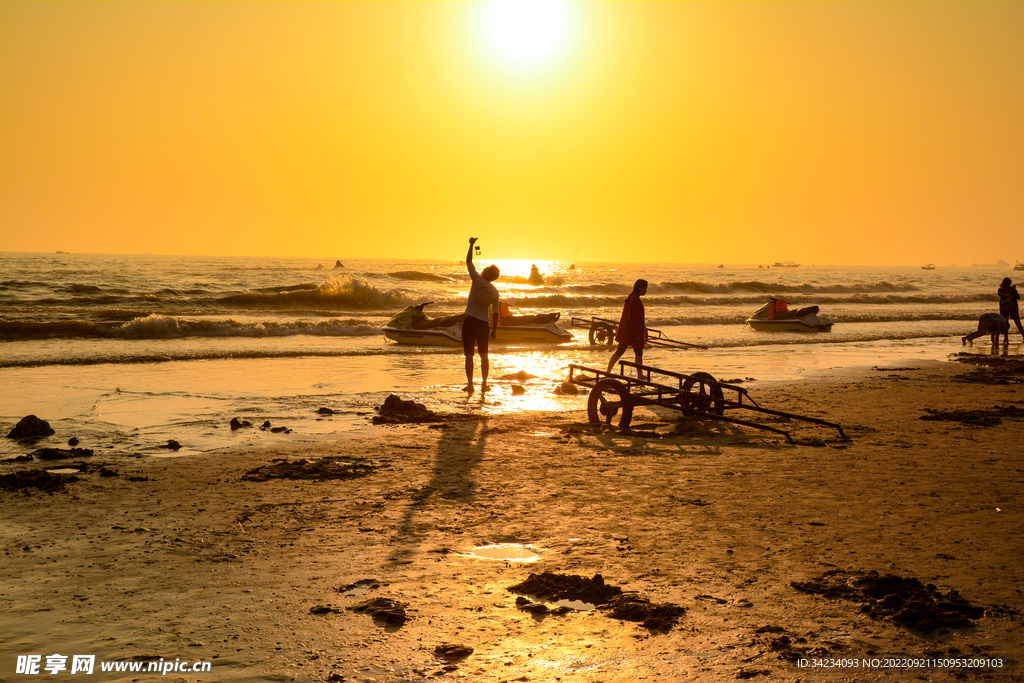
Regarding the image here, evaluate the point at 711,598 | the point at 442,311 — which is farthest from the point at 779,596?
the point at 442,311

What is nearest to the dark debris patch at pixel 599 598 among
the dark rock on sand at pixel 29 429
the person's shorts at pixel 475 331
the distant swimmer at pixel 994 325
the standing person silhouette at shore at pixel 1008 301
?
the dark rock on sand at pixel 29 429

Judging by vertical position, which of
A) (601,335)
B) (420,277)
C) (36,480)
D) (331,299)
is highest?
(420,277)

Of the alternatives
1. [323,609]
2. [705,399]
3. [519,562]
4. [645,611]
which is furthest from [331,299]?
[645,611]

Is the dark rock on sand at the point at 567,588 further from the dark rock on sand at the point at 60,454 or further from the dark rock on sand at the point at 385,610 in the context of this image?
the dark rock on sand at the point at 60,454

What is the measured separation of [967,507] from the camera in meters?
6.31

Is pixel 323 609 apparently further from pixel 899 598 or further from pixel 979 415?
pixel 979 415

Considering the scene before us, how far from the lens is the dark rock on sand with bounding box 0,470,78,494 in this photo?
22.8 feet

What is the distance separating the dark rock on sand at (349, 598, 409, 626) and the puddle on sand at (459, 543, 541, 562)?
0.92 metres

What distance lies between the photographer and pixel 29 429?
9453 mm

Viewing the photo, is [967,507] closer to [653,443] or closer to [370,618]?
[653,443]

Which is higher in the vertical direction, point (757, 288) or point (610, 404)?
point (757, 288)

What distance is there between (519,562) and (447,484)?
2181mm

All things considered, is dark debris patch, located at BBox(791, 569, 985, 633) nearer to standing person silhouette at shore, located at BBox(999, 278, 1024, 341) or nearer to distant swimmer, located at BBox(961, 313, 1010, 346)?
distant swimmer, located at BBox(961, 313, 1010, 346)

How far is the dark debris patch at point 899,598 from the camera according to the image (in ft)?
13.7
